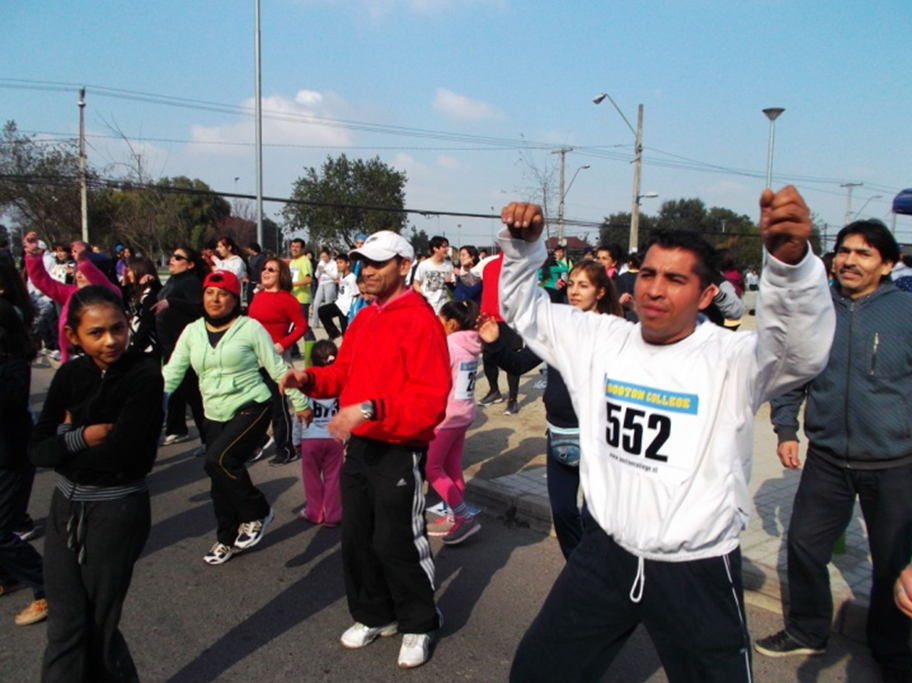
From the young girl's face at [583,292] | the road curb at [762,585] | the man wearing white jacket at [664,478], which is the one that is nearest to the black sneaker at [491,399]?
the road curb at [762,585]

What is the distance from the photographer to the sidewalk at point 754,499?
163 inches

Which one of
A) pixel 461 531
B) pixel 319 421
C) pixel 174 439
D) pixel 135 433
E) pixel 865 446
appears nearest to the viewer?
pixel 135 433

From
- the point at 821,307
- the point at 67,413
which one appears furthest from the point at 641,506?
the point at 67,413

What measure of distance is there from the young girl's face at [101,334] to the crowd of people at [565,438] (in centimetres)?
1

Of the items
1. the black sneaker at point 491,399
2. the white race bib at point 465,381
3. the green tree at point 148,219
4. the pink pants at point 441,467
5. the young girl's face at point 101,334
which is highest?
the green tree at point 148,219

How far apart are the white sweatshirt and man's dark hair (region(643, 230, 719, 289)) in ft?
0.56

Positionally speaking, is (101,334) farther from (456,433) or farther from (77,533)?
(456,433)

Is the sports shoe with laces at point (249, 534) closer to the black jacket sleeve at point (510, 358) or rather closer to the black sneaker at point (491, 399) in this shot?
the black jacket sleeve at point (510, 358)

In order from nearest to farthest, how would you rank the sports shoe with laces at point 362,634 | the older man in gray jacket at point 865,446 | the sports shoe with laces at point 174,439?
1. the older man in gray jacket at point 865,446
2. the sports shoe with laces at point 362,634
3. the sports shoe with laces at point 174,439

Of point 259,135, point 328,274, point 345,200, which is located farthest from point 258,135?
point 345,200

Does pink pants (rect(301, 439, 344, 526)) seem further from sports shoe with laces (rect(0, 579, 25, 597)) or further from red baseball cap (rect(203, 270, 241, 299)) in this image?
sports shoe with laces (rect(0, 579, 25, 597))

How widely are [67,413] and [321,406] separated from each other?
254 cm

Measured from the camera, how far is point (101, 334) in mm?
2938

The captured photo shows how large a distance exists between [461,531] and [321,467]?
1.22 meters
